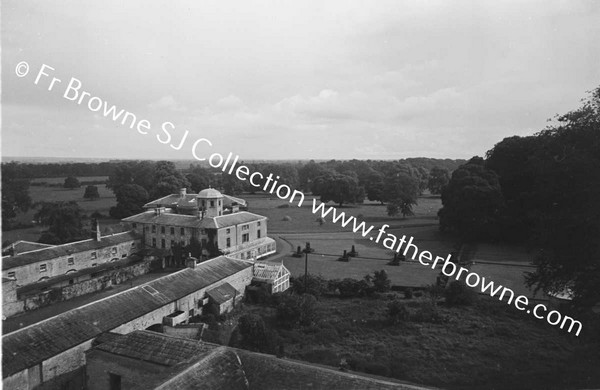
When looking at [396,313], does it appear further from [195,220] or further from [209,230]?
[195,220]

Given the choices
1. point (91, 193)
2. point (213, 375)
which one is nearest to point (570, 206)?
point (213, 375)

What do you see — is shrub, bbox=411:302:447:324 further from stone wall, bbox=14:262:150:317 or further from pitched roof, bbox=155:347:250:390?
stone wall, bbox=14:262:150:317

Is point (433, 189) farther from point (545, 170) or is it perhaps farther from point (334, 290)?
point (545, 170)

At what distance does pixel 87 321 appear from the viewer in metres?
20.2

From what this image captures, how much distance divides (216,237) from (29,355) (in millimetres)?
22366

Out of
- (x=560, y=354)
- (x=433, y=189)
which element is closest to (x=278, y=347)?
(x=560, y=354)

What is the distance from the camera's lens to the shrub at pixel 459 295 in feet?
95.3

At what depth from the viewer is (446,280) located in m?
33.7

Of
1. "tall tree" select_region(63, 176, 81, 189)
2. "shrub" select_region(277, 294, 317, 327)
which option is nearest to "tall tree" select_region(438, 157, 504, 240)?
"shrub" select_region(277, 294, 317, 327)

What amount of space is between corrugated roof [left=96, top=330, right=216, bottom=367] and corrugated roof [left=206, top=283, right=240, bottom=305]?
9.27m

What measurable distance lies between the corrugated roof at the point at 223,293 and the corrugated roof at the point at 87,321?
0.61 meters

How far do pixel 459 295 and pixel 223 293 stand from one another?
16.9 m

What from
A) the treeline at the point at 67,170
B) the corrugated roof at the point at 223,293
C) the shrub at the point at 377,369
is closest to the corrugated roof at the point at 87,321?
the corrugated roof at the point at 223,293

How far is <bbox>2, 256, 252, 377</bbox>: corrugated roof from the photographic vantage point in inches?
682
